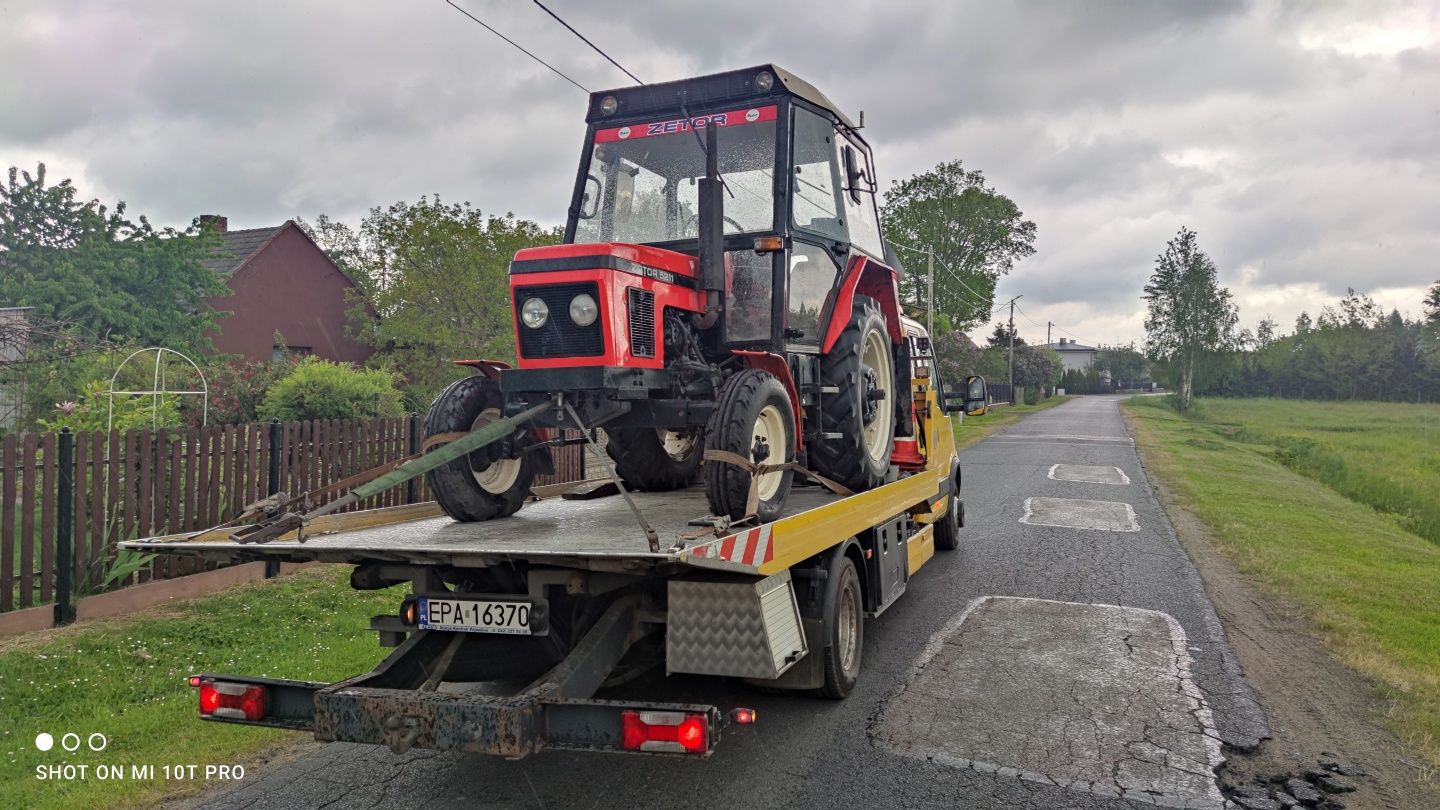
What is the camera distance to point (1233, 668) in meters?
6.19

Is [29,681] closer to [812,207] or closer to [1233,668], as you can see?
[812,207]

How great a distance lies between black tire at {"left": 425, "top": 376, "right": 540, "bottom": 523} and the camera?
5.48 meters

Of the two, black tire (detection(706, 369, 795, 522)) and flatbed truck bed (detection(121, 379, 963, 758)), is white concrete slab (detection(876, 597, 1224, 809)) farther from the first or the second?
black tire (detection(706, 369, 795, 522))

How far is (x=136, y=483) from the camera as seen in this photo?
760 centimetres

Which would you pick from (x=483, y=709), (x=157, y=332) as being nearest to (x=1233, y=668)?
(x=483, y=709)

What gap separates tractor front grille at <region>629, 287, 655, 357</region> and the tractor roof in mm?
1816

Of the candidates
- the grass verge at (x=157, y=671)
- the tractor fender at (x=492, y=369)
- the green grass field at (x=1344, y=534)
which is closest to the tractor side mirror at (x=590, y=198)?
the tractor fender at (x=492, y=369)

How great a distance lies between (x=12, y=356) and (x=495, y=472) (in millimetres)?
12916

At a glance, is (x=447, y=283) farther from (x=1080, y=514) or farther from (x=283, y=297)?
(x=1080, y=514)

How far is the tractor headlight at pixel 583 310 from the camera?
16.9 feet

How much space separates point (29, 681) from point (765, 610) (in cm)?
438

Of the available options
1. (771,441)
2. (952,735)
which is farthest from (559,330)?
(952,735)

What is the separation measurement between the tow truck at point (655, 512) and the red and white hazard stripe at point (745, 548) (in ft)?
0.03

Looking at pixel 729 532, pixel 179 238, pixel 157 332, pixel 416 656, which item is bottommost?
pixel 416 656
